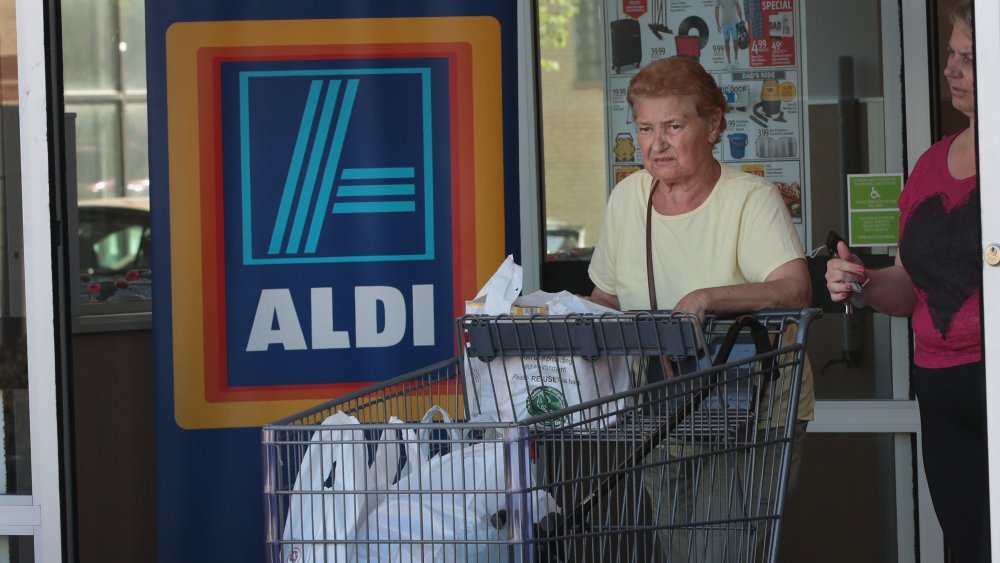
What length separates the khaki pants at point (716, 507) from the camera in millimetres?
2320

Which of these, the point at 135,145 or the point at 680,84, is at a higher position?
the point at 135,145

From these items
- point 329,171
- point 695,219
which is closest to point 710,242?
point 695,219

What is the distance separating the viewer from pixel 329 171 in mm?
3664

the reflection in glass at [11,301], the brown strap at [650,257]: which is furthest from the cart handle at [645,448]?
the reflection in glass at [11,301]

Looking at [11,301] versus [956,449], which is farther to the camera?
[11,301]

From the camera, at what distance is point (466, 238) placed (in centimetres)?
366

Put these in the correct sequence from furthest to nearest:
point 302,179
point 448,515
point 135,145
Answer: point 135,145, point 302,179, point 448,515

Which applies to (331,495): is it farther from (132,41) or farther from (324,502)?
(132,41)

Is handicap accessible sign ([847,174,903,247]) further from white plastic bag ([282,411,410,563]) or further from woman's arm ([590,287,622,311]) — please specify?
white plastic bag ([282,411,410,563])

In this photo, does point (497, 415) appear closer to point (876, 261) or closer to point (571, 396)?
point (571, 396)

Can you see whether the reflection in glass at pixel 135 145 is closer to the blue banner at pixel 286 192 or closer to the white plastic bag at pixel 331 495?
the blue banner at pixel 286 192

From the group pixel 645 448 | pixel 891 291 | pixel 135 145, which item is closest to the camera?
pixel 645 448

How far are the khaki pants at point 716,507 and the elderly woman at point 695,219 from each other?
20cm

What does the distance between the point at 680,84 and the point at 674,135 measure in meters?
0.12
